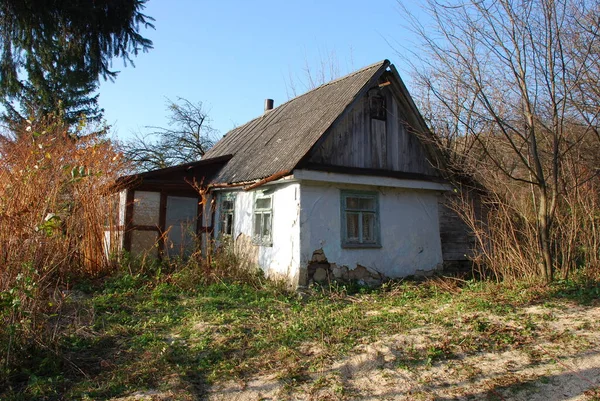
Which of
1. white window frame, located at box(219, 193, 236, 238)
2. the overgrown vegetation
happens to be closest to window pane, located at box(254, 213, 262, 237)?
white window frame, located at box(219, 193, 236, 238)

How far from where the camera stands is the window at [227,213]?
1109cm

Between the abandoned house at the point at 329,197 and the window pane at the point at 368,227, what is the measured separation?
0.02 m

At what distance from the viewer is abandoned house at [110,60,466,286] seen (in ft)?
28.2

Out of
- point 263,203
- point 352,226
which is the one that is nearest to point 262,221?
point 263,203

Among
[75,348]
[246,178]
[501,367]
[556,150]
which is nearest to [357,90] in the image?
[246,178]

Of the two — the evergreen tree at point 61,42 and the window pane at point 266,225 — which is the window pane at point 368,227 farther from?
the evergreen tree at point 61,42

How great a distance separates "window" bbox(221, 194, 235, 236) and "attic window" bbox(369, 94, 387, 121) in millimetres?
4033

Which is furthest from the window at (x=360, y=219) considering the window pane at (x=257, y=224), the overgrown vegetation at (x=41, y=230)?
the overgrown vegetation at (x=41, y=230)

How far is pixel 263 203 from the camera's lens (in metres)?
9.73

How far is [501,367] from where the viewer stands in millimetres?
4520

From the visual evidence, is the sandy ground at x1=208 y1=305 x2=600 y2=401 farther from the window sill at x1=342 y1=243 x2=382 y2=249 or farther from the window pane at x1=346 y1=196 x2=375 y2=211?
the window pane at x1=346 y1=196 x2=375 y2=211

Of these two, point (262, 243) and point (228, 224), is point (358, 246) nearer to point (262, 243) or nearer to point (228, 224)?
Answer: point (262, 243)

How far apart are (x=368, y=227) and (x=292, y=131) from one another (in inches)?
122

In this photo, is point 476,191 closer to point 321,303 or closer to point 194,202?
point 321,303
